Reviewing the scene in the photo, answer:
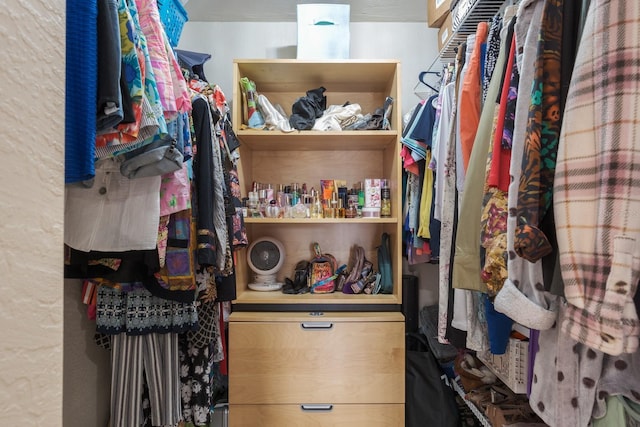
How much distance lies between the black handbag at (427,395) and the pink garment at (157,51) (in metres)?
1.48

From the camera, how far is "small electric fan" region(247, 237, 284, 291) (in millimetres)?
1968

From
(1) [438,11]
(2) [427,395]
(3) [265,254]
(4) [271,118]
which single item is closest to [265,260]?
(3) [265,254]

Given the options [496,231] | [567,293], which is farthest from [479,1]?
[567,293]

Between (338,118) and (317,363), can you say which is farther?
(338,118)

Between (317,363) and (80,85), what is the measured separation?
1.40 m

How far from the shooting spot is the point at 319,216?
6.24ft

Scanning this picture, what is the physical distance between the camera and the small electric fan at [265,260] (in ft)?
6.46

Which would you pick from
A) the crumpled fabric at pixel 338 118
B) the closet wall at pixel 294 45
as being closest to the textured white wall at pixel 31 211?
the crumpled fabric at pixel 338 118

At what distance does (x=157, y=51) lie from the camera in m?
0.89

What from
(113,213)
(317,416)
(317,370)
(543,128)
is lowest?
(317,416)

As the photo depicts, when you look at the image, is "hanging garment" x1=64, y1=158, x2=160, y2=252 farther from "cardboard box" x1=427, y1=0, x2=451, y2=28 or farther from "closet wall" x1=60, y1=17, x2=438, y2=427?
"closet wall" x1=60, y1=17, x2=438, y2=427

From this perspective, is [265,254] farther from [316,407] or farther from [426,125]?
[426,125]

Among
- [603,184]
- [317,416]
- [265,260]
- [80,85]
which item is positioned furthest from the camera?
[265,260]

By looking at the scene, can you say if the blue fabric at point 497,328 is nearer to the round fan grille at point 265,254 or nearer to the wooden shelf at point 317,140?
the wooden shelf at point 317,140
